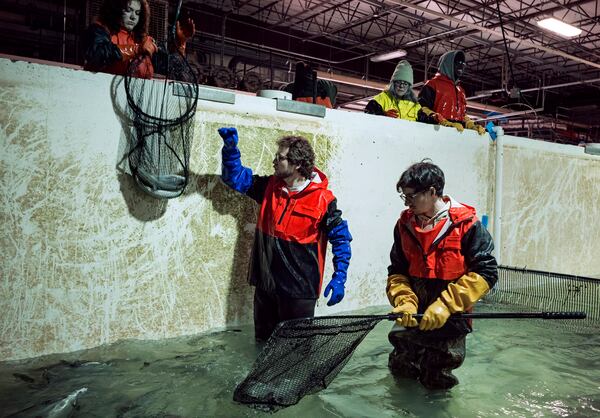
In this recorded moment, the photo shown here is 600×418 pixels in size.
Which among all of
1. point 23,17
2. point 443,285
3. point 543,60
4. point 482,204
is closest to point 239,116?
point 443,285

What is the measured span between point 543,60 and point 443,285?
579 inches

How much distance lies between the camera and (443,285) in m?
2.50

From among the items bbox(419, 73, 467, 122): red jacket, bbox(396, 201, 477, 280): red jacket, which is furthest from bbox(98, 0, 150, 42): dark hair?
bbox(419, 73, 467, 122): red jacket

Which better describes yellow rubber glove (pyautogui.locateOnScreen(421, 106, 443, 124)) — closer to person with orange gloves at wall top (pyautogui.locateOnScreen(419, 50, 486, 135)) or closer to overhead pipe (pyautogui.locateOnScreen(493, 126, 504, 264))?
person with orange gloves at wall top (pyautogui.locateOnScreen(419, 50, 486, 135))

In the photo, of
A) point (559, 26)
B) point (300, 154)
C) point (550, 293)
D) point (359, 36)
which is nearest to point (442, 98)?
point (550, 293)

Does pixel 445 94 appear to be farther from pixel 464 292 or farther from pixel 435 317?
pixel 435 317

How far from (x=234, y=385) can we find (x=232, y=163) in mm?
1401

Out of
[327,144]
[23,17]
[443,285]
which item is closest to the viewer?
[443,285]

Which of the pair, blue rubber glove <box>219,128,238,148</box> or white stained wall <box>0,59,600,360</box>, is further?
blue rubber glove <box>219,128,238,148</box>

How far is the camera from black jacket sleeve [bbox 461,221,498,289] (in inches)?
94.7

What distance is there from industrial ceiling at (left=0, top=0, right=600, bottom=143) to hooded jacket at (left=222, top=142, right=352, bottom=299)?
6822mm

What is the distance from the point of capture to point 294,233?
10.00 feet

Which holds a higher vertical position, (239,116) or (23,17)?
(23,17)

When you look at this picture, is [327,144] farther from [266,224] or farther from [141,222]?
[141,222]
